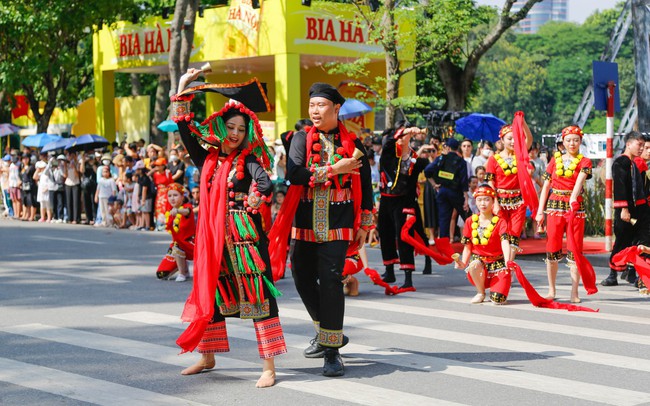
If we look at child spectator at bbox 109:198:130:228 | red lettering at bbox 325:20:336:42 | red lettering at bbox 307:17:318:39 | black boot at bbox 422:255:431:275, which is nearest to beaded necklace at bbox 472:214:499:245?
black boot at bbox 422:255:431:275

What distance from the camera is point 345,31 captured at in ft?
92.0

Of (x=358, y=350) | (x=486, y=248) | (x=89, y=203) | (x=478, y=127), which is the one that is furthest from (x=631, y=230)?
(x=89, y=203)

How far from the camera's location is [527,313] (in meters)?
10.4

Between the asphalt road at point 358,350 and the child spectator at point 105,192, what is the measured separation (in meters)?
10.5

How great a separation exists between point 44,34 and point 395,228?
882 inches

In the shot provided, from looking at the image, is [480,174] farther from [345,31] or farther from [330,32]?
[345,31]

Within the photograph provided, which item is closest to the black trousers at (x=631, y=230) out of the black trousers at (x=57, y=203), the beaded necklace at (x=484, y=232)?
the beaded necklace at (x=484, y=232)

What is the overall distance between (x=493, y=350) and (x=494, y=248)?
2895mm

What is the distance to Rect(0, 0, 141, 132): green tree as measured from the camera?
30531mm

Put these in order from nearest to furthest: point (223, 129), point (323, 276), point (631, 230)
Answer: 1. point (223, 129)
2. point (323, 276)
3. point (631, 230)

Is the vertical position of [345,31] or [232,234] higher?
[345,31]

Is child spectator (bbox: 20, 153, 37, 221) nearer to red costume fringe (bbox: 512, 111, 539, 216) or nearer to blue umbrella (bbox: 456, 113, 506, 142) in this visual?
blue umbrella (bbox: 456, 113, 506, 142)

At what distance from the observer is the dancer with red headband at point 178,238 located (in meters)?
13.4

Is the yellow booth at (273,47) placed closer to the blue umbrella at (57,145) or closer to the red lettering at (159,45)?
the red lettering at (159,45)
